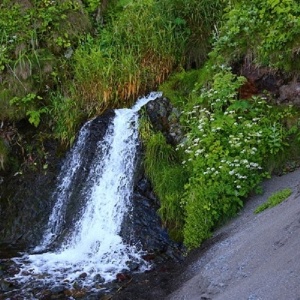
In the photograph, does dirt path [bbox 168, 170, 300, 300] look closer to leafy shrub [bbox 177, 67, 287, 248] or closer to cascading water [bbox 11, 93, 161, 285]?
leafy shrub [bbox 177, 67, 287, 248]

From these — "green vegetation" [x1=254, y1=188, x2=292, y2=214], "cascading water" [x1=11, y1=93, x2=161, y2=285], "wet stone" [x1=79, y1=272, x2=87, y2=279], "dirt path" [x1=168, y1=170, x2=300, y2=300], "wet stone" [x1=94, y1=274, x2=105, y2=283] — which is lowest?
"dirt path" [x1=168, y1=170, x2=300, y2=300]

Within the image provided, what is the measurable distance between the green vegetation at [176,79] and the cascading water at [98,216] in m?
0.39

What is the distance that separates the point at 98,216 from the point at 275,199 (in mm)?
2777

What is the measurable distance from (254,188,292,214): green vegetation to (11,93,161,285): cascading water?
1.72m

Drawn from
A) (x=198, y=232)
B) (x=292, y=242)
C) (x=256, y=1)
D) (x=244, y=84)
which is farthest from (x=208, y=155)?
(x=256, y=1)

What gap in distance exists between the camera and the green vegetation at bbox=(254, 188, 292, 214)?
5.38 meters

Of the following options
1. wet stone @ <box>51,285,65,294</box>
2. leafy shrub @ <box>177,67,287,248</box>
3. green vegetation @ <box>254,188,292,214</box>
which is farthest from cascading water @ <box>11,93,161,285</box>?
green vegetation @ <box>254,188,292,214</box>

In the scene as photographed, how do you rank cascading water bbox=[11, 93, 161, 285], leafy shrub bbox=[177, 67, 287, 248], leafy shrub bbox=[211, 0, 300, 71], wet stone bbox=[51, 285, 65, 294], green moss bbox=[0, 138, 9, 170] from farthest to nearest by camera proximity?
green moss bbox=[0, 138, 9, 170], leafy shrub bbox=[211, 0, 300, 71], cascading water bbox=[11, 93, 161, 285], leafy shrub bbox=[177, 67, 287, 248], wet stone bbox=[51, 285, 65, 294]

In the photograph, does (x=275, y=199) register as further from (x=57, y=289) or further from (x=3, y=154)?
(x=3, y=154)

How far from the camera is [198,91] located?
7.31 m

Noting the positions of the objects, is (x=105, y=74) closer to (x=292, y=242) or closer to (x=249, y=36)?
(x=249, y=36)

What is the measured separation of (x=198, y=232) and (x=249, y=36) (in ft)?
10.0

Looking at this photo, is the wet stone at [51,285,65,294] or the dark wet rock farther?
the dark wet rock

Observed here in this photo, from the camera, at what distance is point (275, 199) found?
17.8ft
